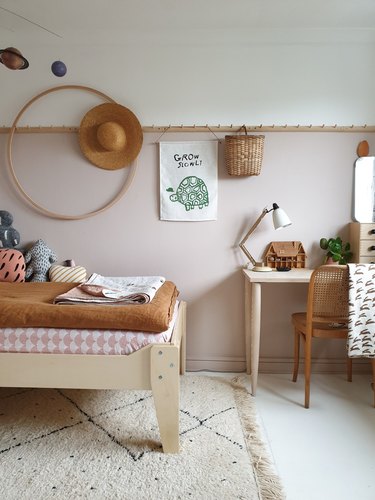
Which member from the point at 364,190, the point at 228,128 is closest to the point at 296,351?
the point at 364,190

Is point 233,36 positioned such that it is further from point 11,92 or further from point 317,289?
point 317,289

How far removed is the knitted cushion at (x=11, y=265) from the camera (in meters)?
2.32

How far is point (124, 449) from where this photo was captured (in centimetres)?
164

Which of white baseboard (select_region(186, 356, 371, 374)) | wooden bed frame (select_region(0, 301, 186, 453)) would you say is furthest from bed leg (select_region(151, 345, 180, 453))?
white baseboard (select_region(186, 356, 371, 374))

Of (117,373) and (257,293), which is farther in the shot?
(257,293)

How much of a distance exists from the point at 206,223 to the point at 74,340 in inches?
48.9

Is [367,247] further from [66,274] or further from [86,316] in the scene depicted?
[66,274]

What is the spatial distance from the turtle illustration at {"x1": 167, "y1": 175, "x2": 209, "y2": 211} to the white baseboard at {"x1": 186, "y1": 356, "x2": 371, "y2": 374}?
108 centimetres

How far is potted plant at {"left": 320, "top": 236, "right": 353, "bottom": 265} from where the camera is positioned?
2.38 metres

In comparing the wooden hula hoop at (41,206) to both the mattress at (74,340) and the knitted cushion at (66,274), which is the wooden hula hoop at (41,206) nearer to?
the knitted cushion at (66,274)

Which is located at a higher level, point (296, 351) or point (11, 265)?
point (11, 265)

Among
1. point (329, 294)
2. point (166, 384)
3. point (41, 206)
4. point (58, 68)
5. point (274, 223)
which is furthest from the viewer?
point (41, 206)

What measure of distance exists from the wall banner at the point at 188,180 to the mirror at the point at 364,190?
0.95 metres

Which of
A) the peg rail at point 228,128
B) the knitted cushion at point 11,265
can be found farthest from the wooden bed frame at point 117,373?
the peg rail at point 228,128
